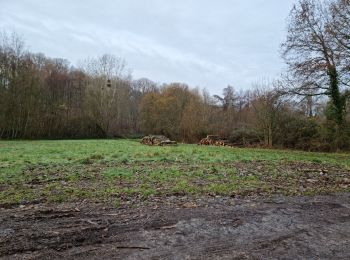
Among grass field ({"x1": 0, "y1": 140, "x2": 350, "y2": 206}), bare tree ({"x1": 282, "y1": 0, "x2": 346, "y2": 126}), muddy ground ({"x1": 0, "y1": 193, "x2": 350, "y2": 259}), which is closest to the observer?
muddy ground ({"x1": 0, "y1": 193, "x2": 350, "y2": 259})

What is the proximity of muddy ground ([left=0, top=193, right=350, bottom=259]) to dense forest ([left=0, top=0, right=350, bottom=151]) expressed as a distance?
681 inches

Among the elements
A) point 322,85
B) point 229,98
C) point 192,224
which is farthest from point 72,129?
point 192,224

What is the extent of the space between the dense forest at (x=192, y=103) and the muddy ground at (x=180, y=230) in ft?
56.7

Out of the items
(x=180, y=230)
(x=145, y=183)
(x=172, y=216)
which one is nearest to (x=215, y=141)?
(x=145, y=183)

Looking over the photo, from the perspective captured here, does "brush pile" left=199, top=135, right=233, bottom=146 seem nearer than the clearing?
No

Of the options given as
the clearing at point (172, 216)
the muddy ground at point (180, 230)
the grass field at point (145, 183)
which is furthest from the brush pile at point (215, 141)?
the muddy ground at point (180, 230)

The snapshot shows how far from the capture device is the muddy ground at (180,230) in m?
3.55

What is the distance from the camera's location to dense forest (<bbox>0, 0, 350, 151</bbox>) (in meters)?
21.0

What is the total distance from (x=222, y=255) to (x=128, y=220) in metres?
1.71

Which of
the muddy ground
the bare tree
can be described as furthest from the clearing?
the bare tree

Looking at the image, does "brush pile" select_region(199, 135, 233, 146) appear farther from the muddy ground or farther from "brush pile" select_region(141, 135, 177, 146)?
the muddy ground

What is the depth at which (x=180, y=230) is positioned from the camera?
168 inches

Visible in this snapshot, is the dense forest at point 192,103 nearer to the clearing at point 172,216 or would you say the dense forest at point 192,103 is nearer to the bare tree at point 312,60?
the bare tree at point 312,60

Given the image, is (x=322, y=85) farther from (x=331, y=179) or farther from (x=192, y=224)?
(x=192, y=224)
